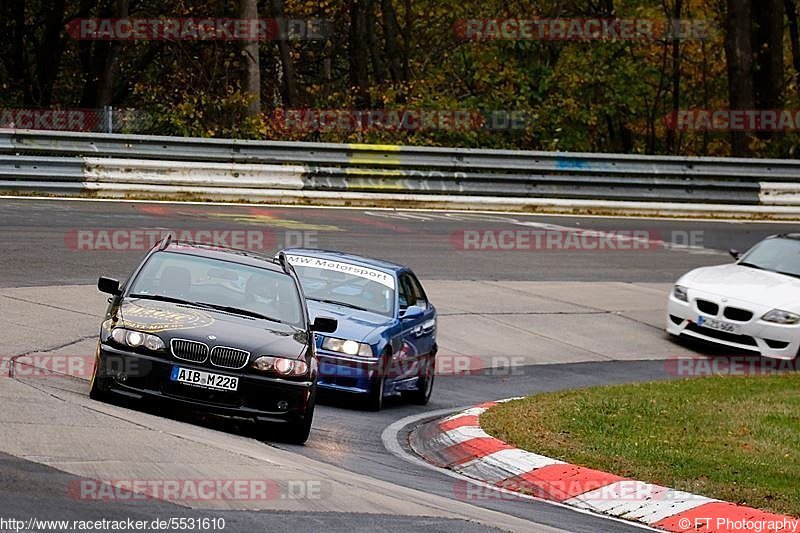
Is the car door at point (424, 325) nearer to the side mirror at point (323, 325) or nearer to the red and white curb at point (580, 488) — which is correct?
the red and white curb at point (580, 488)

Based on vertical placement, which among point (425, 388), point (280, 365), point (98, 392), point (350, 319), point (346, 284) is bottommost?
point (425, 388)

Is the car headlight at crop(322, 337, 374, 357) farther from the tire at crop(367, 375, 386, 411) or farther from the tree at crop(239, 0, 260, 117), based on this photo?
the tree at crop(239, 0, 260, 117)

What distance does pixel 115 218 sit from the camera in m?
21.0

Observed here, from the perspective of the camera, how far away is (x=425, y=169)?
26172mm

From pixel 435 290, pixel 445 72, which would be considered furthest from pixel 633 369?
pixel 445 72

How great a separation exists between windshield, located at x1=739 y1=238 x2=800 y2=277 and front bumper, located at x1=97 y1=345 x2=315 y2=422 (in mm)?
10079

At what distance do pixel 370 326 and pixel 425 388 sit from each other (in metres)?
1.20

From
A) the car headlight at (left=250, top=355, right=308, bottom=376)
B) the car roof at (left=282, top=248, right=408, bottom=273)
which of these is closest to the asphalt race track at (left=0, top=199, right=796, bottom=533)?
the car headlight at (left=250, top=355, right=308, bottom=376)

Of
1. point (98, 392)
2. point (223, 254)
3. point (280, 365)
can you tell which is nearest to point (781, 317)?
point (223, 254)

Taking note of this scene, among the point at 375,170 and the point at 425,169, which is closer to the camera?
the point at 375,170

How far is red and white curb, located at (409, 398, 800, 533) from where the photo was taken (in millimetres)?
8555

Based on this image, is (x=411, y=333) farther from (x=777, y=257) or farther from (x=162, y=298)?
(x=777, y=257)

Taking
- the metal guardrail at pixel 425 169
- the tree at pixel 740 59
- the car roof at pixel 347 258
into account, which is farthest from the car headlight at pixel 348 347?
the tree at pixel 740 59

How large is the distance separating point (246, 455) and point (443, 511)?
1492 mm
